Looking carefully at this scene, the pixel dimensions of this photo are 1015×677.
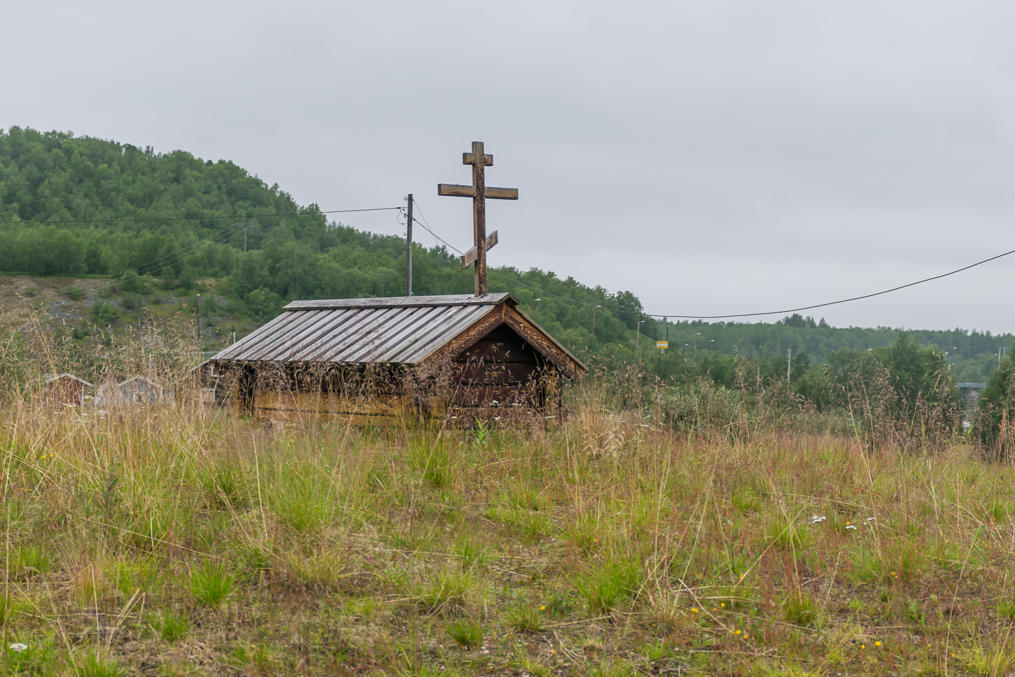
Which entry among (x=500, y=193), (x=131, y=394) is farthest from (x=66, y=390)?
(x=500, y=193)

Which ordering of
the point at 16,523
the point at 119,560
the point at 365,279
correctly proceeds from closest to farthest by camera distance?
the point at 119,560, the point at 16,523, the point at 365,279

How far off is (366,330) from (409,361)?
76.1 inches

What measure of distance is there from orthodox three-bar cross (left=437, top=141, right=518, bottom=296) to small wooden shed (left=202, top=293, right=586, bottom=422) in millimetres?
1633

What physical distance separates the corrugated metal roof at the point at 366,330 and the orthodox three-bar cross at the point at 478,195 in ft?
4.81

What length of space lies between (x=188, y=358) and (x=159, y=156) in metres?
108

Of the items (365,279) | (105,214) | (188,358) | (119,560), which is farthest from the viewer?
(105,214)

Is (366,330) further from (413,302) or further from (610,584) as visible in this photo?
(610,584)

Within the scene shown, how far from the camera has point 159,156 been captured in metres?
103

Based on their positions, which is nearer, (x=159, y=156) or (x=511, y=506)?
(x=511, y=506)

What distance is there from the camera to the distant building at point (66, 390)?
20.7 feet

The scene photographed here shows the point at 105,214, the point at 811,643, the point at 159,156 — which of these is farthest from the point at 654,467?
the point at 159,156

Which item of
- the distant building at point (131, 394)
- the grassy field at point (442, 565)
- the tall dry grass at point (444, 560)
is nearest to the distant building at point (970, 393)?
the tall dry grass at point (444, 560)

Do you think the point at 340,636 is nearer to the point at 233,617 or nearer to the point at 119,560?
the point at 233,617

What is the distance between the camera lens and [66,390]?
6574 millimetres
